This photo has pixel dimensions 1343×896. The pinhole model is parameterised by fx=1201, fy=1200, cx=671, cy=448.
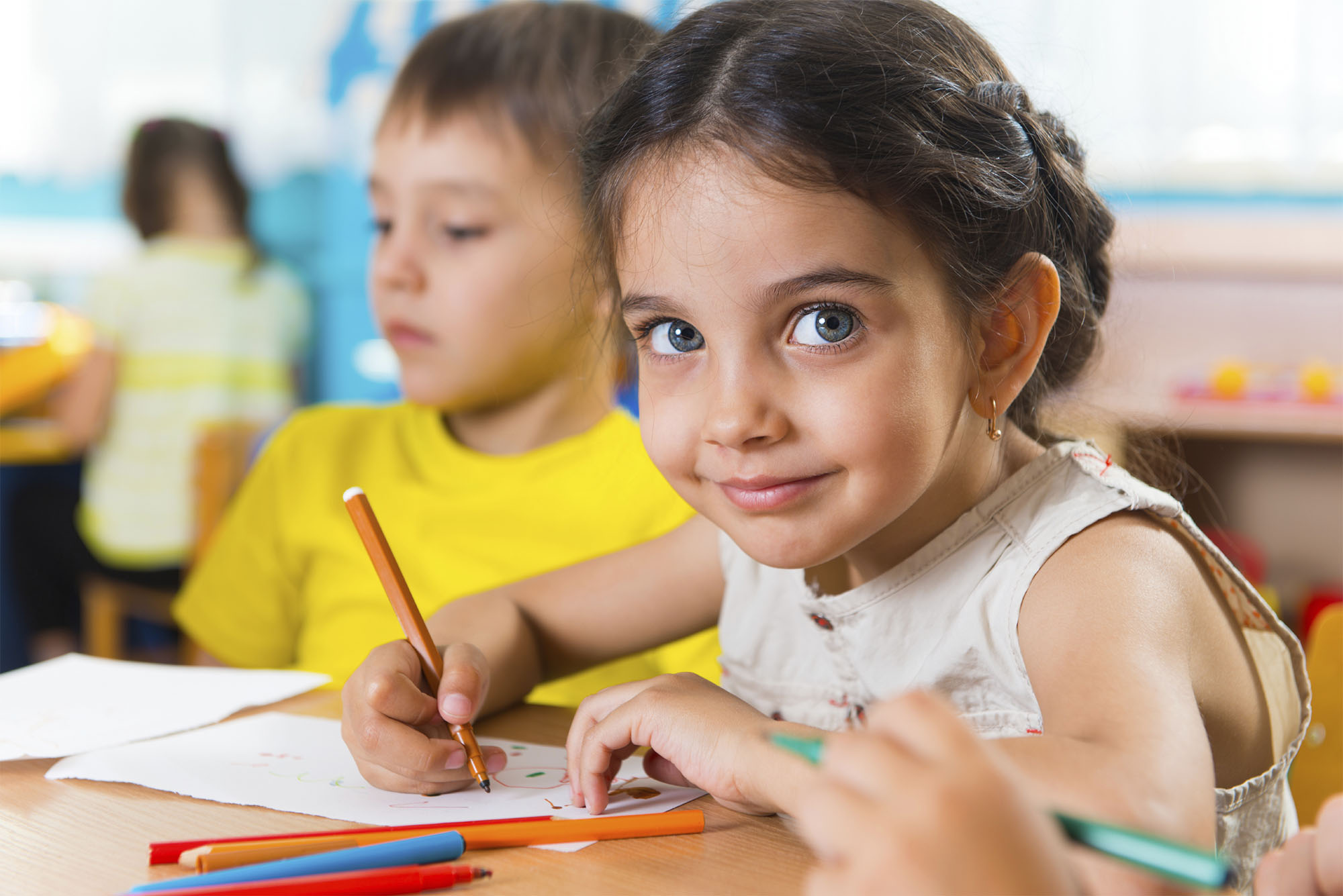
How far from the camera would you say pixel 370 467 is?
1210 mm

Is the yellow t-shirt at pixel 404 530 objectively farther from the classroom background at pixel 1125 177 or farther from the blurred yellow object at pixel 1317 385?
the blurred yellow object at pixel 1317 385

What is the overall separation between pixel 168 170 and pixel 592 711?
304 centimetres

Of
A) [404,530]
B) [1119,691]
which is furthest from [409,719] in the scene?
[404,530]

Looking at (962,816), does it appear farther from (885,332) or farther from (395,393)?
(395,393)

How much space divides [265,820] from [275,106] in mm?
3619

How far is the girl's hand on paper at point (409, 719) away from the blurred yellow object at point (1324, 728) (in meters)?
0.57

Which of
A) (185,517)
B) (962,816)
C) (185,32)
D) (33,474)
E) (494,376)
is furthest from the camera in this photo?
(185,32)

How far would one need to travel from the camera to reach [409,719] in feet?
2.19

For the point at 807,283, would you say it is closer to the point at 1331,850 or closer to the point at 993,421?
the point at 993,421

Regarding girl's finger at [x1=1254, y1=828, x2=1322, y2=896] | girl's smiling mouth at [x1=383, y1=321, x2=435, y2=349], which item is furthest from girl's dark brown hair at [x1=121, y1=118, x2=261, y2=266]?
girl's finger at [x1=1254, y1=828, x2=1322, y2=896]

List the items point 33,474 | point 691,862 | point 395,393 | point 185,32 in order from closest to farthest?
point 691,862
point 33,474
point 395,393
point 185,32

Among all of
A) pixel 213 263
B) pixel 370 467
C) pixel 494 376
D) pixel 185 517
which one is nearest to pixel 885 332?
pixel 494 376

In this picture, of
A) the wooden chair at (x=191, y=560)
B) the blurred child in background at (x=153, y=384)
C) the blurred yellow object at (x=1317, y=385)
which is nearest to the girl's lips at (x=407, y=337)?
the wooden chair at (x=191, y=560)

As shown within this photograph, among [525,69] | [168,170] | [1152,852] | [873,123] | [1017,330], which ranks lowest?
[1152,852]
